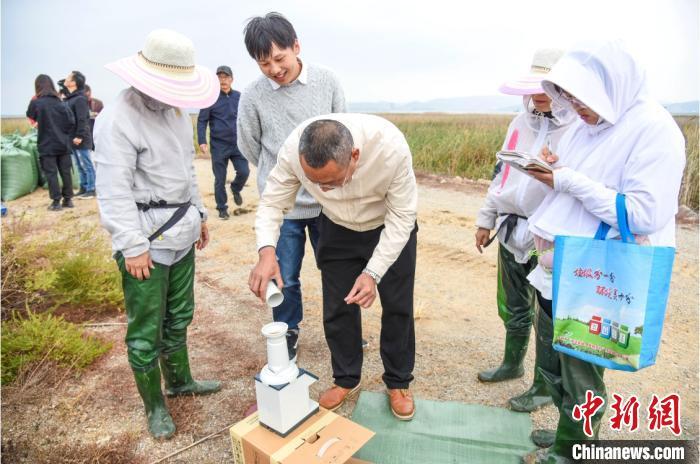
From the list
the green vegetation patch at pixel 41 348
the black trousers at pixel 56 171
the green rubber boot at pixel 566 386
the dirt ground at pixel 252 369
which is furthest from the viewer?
the black trousers at pixel 56 171

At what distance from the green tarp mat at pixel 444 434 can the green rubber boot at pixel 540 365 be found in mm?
58

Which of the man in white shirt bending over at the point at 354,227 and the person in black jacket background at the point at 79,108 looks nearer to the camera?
the man in white shirt bending over at the point at 354,227

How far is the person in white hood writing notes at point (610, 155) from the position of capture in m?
1.52

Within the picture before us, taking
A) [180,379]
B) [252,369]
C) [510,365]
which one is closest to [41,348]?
[180,379]

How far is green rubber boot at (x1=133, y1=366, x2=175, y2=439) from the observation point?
7.43 feet

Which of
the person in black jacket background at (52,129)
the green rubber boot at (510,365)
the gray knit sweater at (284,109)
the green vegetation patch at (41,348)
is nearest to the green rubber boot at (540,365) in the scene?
the green rubber boot at (510,365)

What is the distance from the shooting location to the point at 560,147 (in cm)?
187

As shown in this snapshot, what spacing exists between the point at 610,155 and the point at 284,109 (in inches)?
60.9

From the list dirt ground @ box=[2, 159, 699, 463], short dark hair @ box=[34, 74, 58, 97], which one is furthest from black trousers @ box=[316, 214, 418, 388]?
short dark hair @ box=[34, 74, 58, 97]

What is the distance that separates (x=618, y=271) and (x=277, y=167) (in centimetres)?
134

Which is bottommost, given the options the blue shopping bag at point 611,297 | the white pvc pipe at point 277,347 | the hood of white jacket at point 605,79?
the white pvc pipe at point 277,347

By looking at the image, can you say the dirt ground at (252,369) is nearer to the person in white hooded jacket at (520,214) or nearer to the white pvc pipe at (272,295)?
the person in white hooded jacket at (520,214)

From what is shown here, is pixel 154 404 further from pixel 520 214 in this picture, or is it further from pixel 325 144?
pixel 520 214
